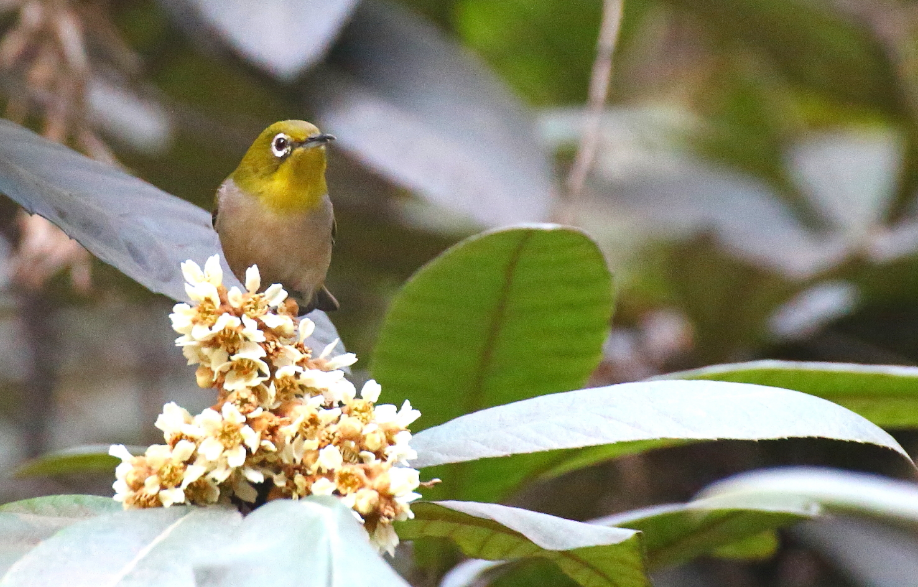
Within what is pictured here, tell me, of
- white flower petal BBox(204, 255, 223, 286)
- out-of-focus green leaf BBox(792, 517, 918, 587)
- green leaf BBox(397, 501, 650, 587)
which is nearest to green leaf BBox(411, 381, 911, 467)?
green leaf BBox(397, 501, 650, 587)

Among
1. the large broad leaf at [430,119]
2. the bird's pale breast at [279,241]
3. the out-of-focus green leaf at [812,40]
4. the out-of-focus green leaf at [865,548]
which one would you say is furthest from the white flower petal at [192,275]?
the out-of-focus green leaf at [812,40]

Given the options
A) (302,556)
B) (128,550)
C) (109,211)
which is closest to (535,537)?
(302,556)

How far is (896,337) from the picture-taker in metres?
2.84

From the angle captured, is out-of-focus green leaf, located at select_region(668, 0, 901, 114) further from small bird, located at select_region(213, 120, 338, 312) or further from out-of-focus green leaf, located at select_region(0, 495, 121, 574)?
out-of-focus green leaf, located at select_region(0, 495, 121, 574)

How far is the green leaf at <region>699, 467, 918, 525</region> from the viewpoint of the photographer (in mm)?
1475

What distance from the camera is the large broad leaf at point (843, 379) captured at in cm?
131

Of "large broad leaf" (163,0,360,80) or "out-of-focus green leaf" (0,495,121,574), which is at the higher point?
"large broad leaf" (163,0,360,80)

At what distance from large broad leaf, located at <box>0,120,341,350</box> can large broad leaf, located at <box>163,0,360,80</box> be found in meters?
0.79

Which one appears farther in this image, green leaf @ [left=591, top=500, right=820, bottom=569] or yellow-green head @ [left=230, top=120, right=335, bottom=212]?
yellow-green head @ [left=230, top=120, right=335, bottom=212]

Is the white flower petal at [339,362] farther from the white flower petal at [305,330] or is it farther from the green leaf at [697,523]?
the green leaf at [697,523]

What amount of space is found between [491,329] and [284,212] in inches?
14.3

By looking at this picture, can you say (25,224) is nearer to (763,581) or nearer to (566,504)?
(566,504)

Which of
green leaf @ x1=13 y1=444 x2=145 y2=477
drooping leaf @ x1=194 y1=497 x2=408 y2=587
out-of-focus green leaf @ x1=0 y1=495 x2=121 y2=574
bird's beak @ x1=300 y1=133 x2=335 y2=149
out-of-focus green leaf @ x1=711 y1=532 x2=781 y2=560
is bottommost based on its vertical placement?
out-of-focus green leaf @ x1=711 y1=532 x2=781 y2=560

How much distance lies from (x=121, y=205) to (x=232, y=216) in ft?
1.18
